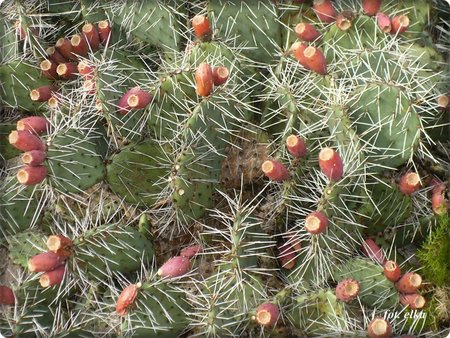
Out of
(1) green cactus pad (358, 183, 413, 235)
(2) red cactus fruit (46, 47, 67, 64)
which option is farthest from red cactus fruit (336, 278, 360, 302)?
(2) red cactus fruit (46, 47, 67, 64)

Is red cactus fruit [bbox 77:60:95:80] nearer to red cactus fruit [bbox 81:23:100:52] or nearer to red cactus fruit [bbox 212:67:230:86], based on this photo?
red cactus fruit [bbox 81:23:100:52]

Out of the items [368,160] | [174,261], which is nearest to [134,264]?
[174,261]

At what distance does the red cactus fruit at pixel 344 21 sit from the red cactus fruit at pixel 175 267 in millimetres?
978

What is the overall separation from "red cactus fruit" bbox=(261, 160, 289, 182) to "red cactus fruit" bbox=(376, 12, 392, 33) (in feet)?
2.11

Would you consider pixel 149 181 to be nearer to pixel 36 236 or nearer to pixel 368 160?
pixel 36 236

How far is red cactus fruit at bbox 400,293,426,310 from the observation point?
211 centimetres

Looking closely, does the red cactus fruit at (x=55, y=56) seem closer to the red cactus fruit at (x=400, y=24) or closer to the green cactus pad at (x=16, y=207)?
→ the green cactus pad at (x=16, y=207)

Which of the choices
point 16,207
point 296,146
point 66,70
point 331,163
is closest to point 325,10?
point 296,146

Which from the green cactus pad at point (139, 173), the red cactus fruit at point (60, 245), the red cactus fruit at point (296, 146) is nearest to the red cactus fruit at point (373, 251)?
the red cactus fruit at point (296, 146)

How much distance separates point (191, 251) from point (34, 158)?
1.98 feet

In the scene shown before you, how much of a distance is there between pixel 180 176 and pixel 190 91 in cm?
32

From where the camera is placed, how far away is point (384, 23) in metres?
2.39

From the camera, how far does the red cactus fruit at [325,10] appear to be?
2477 millimetres

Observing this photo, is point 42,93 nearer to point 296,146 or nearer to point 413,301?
point 296,146
